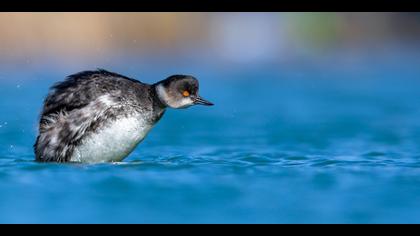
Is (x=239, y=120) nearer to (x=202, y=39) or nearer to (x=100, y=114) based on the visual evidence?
(x=100, y=114)

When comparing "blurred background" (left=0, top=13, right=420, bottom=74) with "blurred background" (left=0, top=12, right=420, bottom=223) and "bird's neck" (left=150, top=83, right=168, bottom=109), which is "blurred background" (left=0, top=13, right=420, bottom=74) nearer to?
"blurred background" (left=0, top=12, right=420, bottom=223)

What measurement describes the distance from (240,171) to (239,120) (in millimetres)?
6678

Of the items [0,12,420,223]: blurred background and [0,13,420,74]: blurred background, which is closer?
[0,12,420,223]: blurred background

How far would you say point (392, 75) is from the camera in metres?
25.4

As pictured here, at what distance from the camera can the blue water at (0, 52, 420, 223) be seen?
370 inches

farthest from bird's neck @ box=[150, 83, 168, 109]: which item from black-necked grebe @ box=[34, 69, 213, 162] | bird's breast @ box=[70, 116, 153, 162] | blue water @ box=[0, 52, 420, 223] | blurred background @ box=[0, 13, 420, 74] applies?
blurred background @ box=[0, 13, 420, 74]

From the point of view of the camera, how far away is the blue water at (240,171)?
30.8 ft

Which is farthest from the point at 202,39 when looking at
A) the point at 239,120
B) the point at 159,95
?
the point at 159,95

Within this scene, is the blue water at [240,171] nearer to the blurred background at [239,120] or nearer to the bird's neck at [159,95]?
the blurred background at [239,120]

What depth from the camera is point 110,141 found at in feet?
36.4

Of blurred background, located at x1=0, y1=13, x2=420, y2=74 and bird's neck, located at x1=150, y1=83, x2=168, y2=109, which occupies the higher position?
blurred background, located at x1=0, y1=13, x2=420, y2=74

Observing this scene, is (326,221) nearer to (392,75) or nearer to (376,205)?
(376,205)

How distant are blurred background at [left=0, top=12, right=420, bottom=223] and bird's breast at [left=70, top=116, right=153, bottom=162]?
0.20 meters

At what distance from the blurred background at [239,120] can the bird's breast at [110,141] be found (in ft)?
0.66
